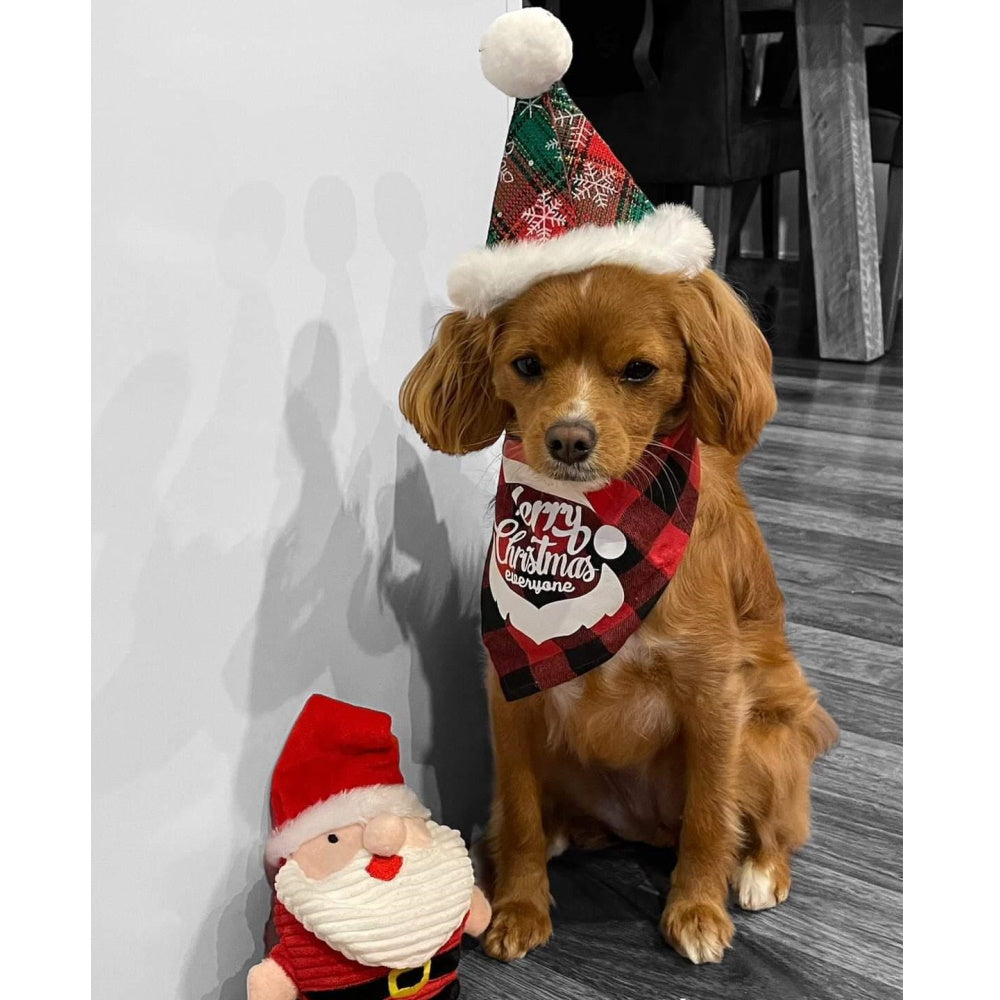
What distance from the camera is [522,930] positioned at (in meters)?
1.29

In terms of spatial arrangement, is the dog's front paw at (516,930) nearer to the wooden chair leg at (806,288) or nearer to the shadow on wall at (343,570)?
the shadow on wall at (343,570)

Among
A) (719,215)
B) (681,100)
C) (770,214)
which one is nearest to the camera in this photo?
(681,100)

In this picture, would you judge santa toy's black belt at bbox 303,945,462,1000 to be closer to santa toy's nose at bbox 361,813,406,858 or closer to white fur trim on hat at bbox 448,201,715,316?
santa toy's nose at bbox 361,813,406,858

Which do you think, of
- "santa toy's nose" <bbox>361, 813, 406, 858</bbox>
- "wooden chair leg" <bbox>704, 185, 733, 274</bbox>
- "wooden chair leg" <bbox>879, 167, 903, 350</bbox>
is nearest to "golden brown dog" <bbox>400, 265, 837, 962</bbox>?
"santa toy's nose" <bbox>361, 813, 406, 858</bbox>

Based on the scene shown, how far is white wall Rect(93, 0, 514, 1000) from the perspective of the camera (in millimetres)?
910

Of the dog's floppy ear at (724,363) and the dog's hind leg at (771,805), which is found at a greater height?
the dog's floppy ear at (724,363)

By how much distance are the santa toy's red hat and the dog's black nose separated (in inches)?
13.5

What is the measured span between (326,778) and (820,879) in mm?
687

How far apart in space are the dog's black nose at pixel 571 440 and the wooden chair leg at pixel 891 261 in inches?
139

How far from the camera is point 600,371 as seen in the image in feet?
3.60

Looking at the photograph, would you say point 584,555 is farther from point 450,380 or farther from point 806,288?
point 806,288

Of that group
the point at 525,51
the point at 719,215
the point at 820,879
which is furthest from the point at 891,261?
the point at 525,51

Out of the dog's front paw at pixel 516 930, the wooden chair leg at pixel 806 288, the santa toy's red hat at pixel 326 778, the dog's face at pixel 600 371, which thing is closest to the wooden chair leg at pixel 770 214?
the wooden chair leg at pixel 806 288

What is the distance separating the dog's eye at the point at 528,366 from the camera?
1.12m
